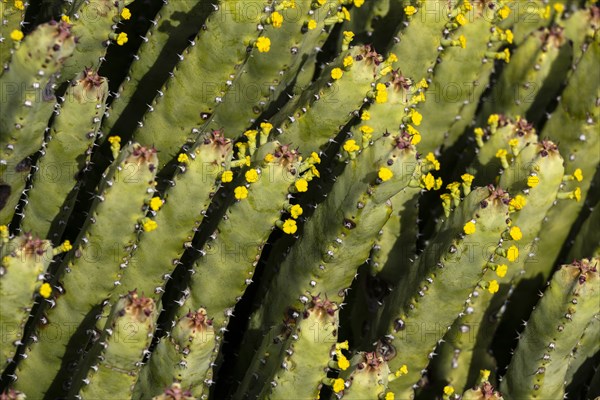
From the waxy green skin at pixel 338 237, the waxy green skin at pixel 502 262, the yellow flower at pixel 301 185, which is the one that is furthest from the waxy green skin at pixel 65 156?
the waxy green skin at pixel 502 262

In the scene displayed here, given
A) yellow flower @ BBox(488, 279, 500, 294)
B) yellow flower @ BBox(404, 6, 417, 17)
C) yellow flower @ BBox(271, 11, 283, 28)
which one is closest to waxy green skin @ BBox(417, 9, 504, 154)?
yellow flower @ BBox(404, 6, 417, 17)

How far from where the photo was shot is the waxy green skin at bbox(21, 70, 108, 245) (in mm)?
4996

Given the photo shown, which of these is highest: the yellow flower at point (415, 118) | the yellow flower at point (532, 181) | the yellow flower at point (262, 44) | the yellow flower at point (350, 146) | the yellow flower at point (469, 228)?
the yellow flower at point (262, 44)

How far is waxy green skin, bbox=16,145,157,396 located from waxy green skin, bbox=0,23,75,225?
504 mm

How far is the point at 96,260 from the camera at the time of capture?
16.1 ft

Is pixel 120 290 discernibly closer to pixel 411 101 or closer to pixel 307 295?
pixel 307 295

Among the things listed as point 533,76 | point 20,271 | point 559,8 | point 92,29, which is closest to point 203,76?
point 92,29

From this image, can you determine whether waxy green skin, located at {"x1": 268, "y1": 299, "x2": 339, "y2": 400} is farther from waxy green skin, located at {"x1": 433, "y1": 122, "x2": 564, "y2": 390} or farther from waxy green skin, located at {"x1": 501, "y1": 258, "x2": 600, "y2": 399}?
waxy green skin, located at {"x1": 501, "y1": 258, "x2": 600, "y2": 399}

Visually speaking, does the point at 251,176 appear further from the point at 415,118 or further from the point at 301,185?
the point at 415,118

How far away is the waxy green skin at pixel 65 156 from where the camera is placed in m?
5.00

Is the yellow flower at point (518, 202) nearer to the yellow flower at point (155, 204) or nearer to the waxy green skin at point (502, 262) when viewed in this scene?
the waxy green skin at point (502, 262)

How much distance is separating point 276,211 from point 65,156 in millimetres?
1175

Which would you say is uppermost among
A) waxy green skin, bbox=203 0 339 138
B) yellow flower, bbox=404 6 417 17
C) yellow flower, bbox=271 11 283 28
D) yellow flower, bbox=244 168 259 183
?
yellow flower, bbox=404 6 417 17

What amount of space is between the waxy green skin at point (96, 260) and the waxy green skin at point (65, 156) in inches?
14.9
